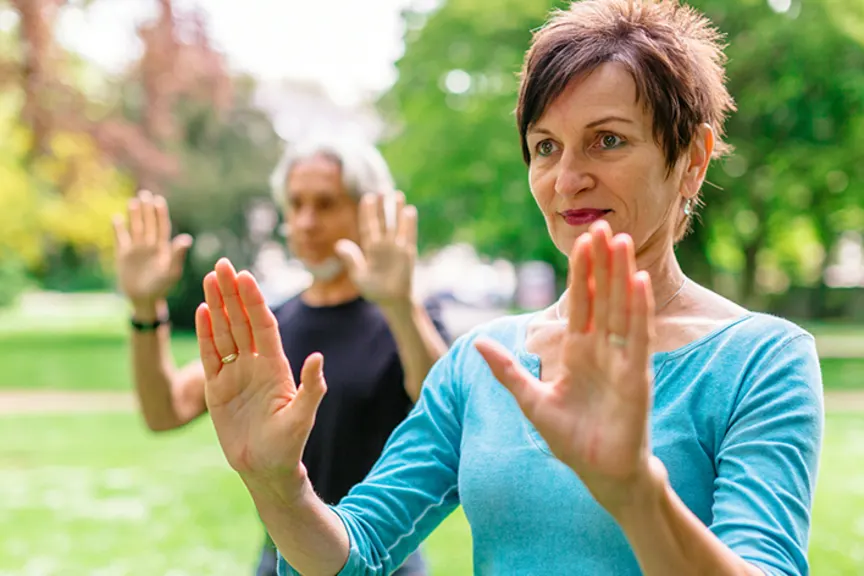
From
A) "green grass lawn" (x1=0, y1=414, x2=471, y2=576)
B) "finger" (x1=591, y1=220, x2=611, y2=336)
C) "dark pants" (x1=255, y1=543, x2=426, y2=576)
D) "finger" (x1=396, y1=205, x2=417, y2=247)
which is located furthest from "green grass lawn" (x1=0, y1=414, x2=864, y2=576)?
"finger" (x1=591, y1=220, x2=611, y2=336)

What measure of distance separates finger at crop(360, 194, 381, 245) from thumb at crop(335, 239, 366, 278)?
36mm

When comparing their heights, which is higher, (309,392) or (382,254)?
(309,392)

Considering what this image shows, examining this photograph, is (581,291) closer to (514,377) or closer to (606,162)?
(514,377)

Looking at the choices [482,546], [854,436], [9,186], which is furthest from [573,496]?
[9,186]

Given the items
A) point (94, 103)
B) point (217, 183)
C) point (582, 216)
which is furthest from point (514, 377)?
point (217, 183)

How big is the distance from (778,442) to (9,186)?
24739 millimetres

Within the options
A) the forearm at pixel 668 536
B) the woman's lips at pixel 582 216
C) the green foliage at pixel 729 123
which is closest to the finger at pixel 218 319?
the woman's lips at pixel 582 216

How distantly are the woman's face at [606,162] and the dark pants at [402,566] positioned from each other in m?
1.35

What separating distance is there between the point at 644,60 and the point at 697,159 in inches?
7.8

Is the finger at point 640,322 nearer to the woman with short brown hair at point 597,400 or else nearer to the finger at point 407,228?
the woman with short brown hair at point 597,400

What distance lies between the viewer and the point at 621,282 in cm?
112

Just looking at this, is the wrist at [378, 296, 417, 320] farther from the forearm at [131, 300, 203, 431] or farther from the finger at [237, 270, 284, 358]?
the finger at [237, 270, 284, 358]

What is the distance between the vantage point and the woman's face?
1471 mm

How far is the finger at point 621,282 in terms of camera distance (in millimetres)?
1117
